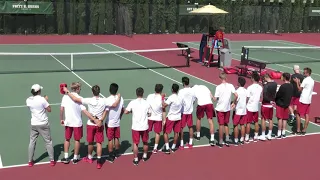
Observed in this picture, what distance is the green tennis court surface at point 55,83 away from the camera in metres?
9.17

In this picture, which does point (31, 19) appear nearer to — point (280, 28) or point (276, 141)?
point (280, 28)

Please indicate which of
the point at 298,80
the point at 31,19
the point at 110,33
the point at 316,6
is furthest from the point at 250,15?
the point at 298,80

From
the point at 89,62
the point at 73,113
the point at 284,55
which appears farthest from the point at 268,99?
the point at 284,55

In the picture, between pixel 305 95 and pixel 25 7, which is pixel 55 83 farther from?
pixel 25 7

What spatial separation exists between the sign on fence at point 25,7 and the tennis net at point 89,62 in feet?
43.4

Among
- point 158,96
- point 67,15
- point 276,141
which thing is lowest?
point 276,141

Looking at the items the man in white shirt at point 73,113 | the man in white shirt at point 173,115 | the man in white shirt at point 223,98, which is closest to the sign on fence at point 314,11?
the man in white shirt at point 223,98

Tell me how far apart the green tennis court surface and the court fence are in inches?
309

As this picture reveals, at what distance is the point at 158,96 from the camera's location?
27.6 ft

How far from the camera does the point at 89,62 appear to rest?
20328mm

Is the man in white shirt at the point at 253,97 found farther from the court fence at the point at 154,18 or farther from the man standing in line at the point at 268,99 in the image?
the court fence at the point at 154,18

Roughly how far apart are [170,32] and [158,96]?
31557 millimetres

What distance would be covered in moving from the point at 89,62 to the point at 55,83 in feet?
16.0

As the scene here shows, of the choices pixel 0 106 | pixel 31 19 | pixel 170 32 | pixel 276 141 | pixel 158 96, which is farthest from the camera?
pixel 170 32
